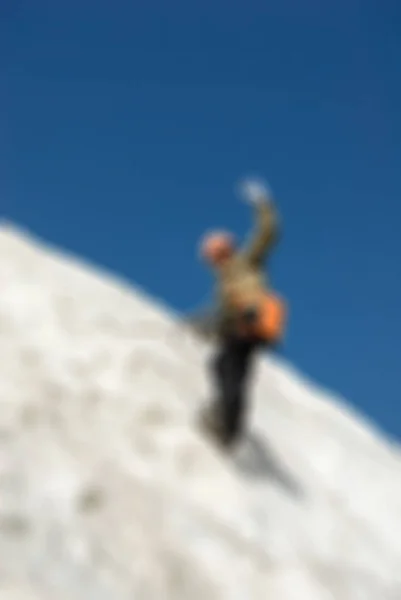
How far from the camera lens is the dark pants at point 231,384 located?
50.3ft

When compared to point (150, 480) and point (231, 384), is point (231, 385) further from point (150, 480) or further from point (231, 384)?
point (150, 480)

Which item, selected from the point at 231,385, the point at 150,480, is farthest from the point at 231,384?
the point at 150,480

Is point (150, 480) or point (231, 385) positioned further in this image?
point (231, 385)

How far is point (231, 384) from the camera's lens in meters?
15.5

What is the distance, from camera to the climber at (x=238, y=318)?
586 inches

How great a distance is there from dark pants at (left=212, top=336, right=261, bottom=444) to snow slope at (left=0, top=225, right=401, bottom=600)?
0.38 metres

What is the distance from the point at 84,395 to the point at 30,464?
222 centimetres

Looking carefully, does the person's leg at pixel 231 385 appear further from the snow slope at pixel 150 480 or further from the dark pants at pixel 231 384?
the snow slope at pixel 150 480

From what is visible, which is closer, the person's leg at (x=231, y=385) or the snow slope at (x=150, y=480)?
the snow slope at (x=150, y=480)

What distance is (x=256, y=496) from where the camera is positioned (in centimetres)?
1479

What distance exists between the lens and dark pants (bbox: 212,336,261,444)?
604 inches

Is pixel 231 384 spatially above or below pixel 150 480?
above

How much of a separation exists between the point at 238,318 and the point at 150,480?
6.77 ft

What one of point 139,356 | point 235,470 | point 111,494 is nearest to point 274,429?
point 139,356
